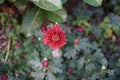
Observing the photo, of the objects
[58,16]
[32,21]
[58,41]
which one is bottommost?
[32,21]

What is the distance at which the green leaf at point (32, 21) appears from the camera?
8.51ft

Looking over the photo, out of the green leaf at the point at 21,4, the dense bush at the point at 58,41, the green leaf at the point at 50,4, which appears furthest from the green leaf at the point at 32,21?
the green leaf at the point at 50,4

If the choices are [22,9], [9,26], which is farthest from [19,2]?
[9,26]

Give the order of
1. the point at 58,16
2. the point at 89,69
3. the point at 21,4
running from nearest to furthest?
the point at 89,69
the point at 58,16
the point at 21,4

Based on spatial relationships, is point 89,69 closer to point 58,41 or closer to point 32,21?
point 58,41

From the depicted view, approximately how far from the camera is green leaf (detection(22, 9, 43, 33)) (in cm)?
259

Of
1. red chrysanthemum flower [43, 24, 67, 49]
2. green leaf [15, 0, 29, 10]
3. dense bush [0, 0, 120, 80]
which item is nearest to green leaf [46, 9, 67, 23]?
dense bush [0, 0, 120, 80]

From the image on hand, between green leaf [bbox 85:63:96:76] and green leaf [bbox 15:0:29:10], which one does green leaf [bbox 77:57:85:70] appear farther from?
green leaf [bbox 15:0:29:10]

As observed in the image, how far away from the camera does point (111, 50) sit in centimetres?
283

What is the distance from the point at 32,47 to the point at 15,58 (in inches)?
10.5

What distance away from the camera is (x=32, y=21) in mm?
2615

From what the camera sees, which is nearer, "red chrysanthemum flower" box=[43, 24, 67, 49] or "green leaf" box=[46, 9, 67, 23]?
"red chrysanthemum flower" box=[43, 24, 67, 49]

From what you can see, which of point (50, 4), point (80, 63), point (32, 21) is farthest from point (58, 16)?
point (80, 63)

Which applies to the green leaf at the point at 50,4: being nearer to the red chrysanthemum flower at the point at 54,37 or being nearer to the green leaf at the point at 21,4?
the red chrysanthemum flower at the point at 54,37
